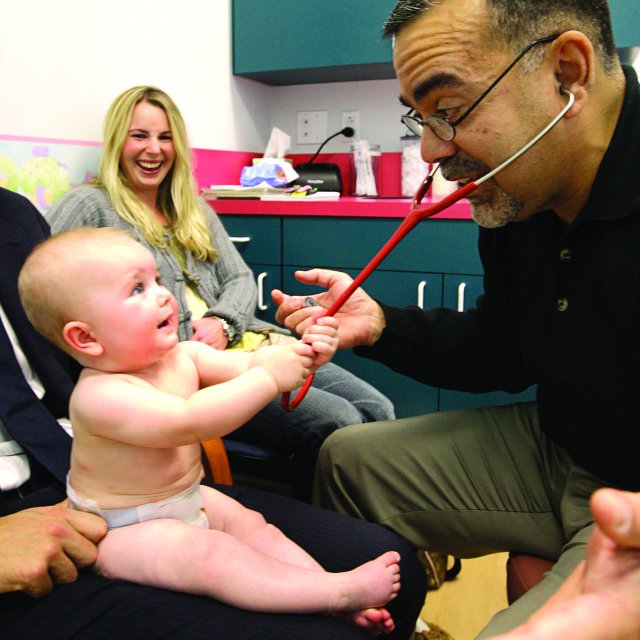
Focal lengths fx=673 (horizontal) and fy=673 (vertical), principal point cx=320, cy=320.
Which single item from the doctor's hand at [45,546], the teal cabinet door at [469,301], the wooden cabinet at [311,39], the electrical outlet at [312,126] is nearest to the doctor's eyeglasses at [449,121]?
the doctor's hand at [45,546]

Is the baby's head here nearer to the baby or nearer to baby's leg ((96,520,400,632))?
the baby

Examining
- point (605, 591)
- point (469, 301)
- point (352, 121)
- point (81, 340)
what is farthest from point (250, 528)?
point (352, 121)

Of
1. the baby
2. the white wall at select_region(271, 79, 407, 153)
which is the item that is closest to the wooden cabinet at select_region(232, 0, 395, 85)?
the white wall at select_region(271, 79, 407, 153)

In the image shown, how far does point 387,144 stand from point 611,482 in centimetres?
217

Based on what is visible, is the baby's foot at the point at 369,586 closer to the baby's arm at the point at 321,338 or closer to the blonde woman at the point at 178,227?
the baby's arm at the point at 321,338

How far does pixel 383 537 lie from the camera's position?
3.65 feet

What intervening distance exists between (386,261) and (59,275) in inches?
65.1

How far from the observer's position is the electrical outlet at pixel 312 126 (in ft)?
10.2

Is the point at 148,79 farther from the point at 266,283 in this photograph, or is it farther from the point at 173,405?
the point at 173,405

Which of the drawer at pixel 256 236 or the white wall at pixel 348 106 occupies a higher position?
the white wall at pixel 348 106

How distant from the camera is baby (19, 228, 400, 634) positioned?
3.00 ft

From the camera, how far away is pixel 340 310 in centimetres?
131

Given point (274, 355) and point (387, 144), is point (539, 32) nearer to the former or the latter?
point (274, 355)

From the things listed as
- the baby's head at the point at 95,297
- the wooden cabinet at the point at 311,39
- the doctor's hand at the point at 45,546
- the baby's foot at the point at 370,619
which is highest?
the wooden cabinet at the point at 311,39
